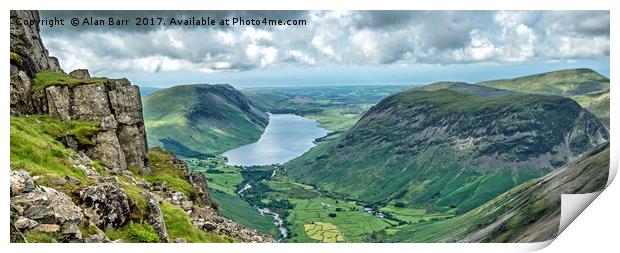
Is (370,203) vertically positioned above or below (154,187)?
below

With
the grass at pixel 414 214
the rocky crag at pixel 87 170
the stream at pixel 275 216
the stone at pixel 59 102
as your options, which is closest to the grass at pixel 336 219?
the stream at pixel 275 216

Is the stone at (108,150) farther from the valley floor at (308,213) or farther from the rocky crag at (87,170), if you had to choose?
the valley floor at (308,213)

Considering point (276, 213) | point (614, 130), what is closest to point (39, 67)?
Answer: point (614, 130)

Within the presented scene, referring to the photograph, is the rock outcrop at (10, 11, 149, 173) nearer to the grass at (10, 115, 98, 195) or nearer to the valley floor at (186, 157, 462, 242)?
the grass at (10, 115, 98, 195)

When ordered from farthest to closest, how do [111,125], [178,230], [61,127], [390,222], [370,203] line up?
[370,203], [390,222], [111,125], [61,127], [178,230]

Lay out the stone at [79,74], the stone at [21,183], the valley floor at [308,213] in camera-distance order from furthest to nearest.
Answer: the valley floor at [308,213], the stone at [79,74], the stone at [21,183]

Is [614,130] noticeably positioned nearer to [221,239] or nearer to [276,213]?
[221,239]

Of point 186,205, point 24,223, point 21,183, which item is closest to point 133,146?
point 186,205
